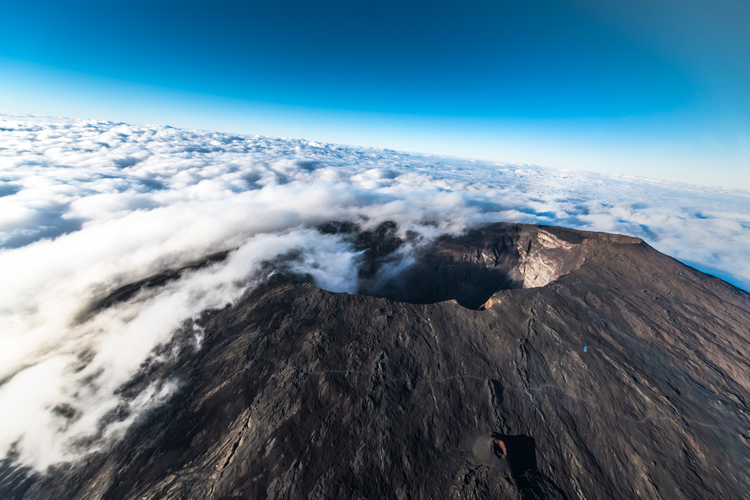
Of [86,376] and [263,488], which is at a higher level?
[263,488]

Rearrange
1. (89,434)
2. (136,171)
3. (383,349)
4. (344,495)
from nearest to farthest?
(344,495)
(89,434)
(383,349)
(136,171)

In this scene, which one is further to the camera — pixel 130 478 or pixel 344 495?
pixel 130 478

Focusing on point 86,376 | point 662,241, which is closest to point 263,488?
point 86,376

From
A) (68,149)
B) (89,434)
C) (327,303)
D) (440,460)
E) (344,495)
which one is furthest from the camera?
(68,149)

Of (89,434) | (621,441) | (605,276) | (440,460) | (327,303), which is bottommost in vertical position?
(89,434)

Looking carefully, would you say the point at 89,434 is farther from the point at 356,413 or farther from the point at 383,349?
the point at 383,349

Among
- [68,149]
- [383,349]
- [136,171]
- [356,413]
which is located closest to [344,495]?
[356,413]
